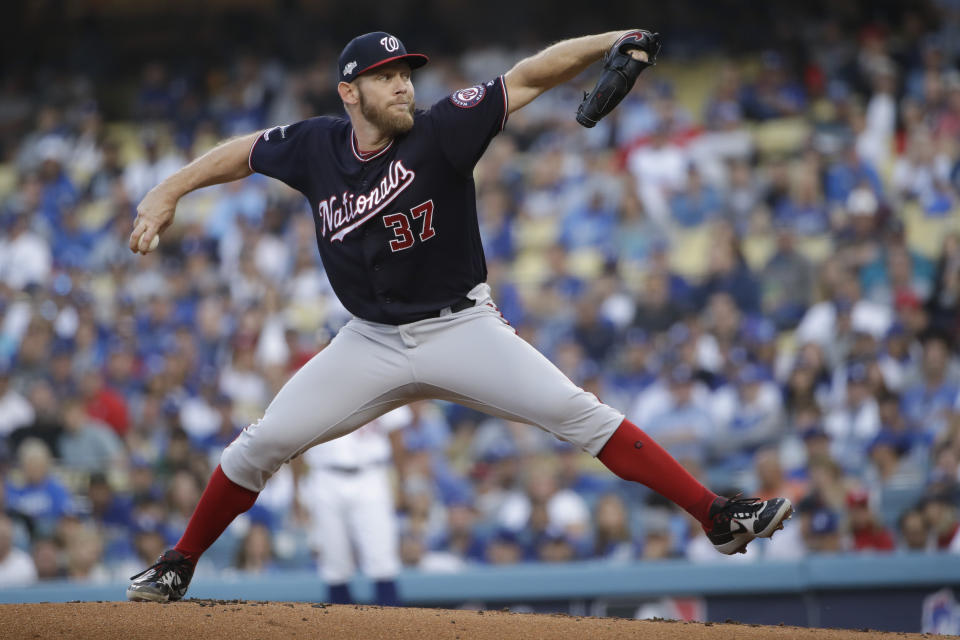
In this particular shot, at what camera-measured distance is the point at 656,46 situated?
3.64 meters

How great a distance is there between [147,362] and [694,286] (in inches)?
189

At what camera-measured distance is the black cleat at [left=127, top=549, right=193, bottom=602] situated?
3.97 m

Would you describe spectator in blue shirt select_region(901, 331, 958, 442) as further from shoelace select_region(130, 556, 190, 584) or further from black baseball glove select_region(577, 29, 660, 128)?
shoelace select_region(130, 556, 190, 584)

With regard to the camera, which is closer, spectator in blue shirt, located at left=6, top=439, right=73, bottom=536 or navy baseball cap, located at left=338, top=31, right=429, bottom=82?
navy baseball cap, located at left=338, top=31, right=429, bottom=82

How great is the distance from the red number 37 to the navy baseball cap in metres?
0.50

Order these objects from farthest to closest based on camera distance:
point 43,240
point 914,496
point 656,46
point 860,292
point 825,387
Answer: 1. point 43,240
2. point 860,292
3. point 825,387
4. point 914,496
5. point 656,46

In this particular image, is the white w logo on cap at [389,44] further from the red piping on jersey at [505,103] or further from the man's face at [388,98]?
the red piping on jersey at [505,103]

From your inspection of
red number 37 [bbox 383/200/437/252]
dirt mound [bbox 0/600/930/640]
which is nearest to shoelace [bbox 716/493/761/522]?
dirt mound [bbox 0/600/930/640]

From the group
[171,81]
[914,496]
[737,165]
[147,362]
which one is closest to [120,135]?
[171,81]

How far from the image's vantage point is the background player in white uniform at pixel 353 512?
6535 mm

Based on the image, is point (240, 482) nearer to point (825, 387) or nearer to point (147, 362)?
point (825, 387)

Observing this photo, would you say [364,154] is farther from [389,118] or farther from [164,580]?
[164,580]

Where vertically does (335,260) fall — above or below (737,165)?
below

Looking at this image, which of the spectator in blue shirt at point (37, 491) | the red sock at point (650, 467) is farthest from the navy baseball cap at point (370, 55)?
the spectator in blue shirt at point (37, 491)
